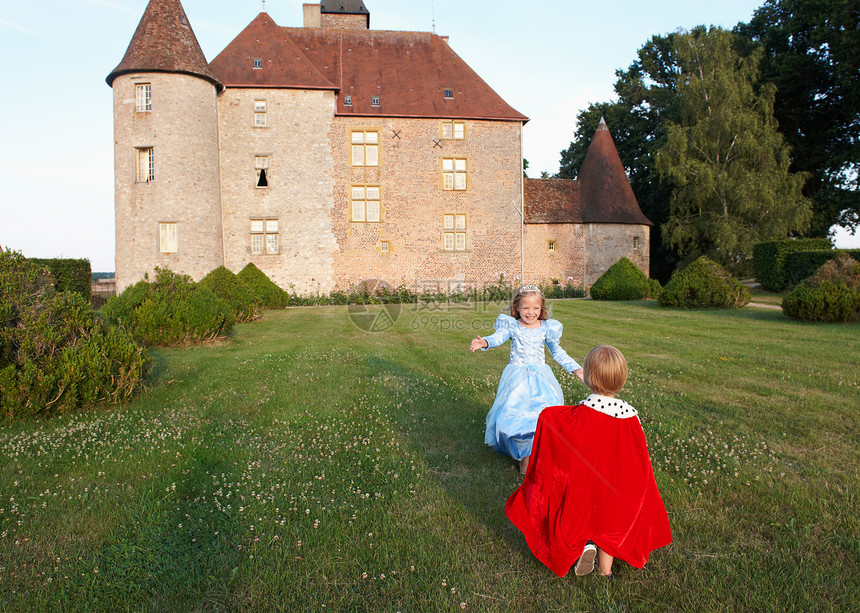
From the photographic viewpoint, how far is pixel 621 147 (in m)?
37.5

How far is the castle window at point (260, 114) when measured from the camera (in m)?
23.5

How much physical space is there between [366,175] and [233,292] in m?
11.5

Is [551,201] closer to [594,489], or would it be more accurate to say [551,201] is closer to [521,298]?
[521,298]

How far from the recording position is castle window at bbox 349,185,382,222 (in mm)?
24500

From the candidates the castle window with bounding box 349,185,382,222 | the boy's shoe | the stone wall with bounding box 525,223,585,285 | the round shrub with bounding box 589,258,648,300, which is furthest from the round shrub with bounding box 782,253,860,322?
the castle window with bounding box 349,185,382,222

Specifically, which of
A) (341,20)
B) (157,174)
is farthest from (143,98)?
Answer: (341,20)

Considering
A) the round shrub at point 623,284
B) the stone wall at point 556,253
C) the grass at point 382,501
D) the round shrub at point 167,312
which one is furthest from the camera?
the stone wall at point 556,253

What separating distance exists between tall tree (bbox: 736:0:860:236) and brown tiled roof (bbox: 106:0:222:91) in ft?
95.5

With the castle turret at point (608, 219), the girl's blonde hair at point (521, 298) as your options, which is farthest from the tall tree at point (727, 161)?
the girl's blonde hair at point (521, 298)

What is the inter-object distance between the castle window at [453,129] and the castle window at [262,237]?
8.79 m

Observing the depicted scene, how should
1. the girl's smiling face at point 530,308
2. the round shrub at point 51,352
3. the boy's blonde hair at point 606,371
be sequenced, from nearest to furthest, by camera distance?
the boy's blonde hair at point 606,371
the girl's smiling face at point 530,308
the round shrub at point 51,352

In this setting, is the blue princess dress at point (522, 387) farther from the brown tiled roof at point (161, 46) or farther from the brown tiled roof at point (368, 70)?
the brown tiled roof at point (368, 70)

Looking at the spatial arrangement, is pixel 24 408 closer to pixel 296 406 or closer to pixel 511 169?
pixel 296 406

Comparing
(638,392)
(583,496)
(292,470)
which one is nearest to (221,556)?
(292,470)
